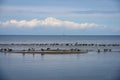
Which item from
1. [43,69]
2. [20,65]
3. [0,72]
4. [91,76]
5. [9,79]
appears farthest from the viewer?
[20,65]

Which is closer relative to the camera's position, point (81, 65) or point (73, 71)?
point (73, 71)

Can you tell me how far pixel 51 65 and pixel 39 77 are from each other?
6281mm

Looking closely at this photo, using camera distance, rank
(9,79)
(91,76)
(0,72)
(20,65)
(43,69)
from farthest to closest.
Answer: (20,65) < (43,69) < (0,72) < (91,76) < (9,79)

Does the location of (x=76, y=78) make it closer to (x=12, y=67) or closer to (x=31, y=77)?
(x=31, y=77)

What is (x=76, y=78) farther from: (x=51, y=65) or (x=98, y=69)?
(x=51, y=65)

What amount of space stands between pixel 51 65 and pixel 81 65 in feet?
9.11

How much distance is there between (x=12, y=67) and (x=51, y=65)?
3.67 m

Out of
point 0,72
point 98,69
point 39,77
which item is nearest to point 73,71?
point 98,69

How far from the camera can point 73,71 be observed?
24828mm

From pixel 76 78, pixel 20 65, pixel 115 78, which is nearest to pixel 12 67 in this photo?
pixel 20 65

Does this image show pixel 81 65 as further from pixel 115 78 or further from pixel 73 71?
pixel 115 78

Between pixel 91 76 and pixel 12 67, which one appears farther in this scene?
pixel 12 67

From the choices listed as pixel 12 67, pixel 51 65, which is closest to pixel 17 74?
pixel 12 67

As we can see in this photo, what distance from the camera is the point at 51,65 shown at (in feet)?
91.9
